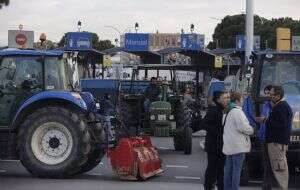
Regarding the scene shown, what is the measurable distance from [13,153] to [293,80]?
5359 mm

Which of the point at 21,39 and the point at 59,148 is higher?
the point at 21,39

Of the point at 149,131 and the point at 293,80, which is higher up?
the point at 293,80

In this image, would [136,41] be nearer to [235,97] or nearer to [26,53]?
[26,53]

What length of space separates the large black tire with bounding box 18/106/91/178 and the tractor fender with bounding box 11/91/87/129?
0.15 metres

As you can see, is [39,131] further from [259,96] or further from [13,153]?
[259,96]

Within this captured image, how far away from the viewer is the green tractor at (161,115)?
17.9m

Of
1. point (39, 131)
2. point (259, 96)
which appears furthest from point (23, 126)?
point (259, 96)

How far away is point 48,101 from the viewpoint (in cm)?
1368

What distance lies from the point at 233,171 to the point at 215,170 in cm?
69

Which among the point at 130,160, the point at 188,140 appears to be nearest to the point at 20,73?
the point at 130,160

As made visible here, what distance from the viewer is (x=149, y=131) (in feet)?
59.2

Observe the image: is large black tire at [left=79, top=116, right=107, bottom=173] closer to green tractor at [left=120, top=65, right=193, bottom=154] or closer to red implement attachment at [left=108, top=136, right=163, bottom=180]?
red implement attachment at [left=108, top=136, right=163, bottom=180]

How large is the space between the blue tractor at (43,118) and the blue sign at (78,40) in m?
39.2

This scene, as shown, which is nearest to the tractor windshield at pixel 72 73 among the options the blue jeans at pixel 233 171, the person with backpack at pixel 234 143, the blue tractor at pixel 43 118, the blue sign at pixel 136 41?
the blue tractor at pixel 43 118
